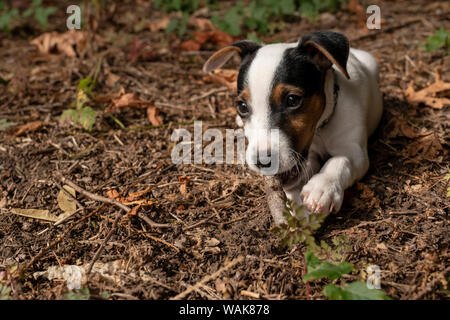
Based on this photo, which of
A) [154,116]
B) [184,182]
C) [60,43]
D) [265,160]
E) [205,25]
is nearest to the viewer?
[265,160]

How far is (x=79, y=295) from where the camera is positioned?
7.32 ft

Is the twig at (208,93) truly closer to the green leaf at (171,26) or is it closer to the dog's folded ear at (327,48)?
the green leaf at (171,26)

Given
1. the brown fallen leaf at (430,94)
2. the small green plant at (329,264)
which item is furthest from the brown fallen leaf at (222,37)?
the small green plant at (329,264)

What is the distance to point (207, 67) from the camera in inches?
135

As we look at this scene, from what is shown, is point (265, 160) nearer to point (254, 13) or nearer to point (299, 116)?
point (299, 116)

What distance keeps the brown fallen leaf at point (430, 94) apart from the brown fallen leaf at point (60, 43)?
3723mm

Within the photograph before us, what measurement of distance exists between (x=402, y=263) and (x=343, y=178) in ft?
2.26

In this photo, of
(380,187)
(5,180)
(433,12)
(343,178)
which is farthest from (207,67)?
(433,12)

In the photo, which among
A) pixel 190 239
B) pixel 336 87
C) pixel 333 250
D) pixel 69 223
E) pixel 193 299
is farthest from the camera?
pixel 336 87

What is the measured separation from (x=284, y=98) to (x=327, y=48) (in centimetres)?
42

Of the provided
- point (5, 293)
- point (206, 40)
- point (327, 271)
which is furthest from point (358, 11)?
point (5, 293)

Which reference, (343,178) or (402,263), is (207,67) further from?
(402,263)

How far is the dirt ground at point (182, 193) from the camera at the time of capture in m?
2.42

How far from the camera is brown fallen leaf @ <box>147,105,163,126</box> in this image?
161 inches
